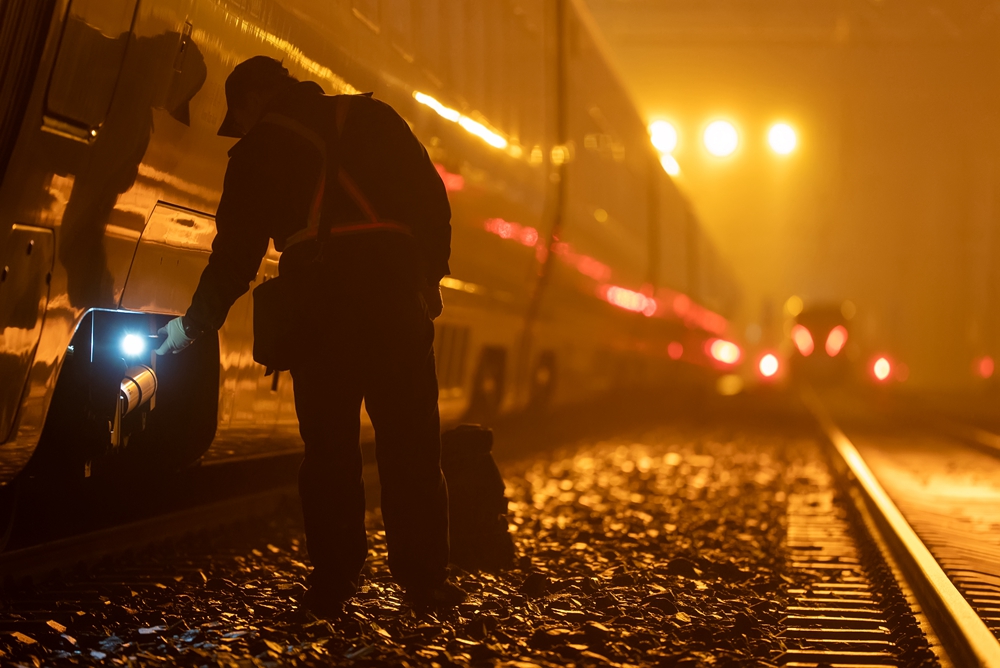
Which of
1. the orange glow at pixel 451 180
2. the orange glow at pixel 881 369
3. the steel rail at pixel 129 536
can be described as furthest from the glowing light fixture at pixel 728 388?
the steel rail at pixel 129 536

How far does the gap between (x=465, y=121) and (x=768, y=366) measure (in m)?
17.2

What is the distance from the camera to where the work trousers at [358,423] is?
3689 millimetres

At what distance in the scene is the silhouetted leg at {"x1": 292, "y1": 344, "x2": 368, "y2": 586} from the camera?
3695mm

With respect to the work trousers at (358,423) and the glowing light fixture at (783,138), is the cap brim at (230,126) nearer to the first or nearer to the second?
the work trousers at (358,423)

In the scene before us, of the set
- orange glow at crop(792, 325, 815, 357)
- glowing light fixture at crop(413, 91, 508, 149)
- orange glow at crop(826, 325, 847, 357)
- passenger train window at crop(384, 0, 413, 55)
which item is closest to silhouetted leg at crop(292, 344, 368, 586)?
passenger train window at crop(384, 0, 413, 55)

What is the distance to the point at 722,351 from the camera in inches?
1083

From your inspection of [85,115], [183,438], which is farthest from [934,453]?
[85,115]

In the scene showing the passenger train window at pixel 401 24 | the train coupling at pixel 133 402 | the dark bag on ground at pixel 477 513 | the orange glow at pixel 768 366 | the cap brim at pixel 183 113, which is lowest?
the dark bag on ground at pixel 477 513

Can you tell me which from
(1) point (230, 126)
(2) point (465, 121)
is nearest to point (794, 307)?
(2) point (465, 121)

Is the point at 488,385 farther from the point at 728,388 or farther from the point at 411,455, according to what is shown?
the point at 728,388

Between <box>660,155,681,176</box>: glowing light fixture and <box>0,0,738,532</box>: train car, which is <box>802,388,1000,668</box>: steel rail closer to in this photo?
<box>0,0,738,532</box>: train car

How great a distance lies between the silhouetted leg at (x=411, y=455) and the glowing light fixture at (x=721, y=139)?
22685 millimetres

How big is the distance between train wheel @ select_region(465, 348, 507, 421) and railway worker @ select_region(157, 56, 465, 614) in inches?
138

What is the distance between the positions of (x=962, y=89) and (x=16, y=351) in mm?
24037
